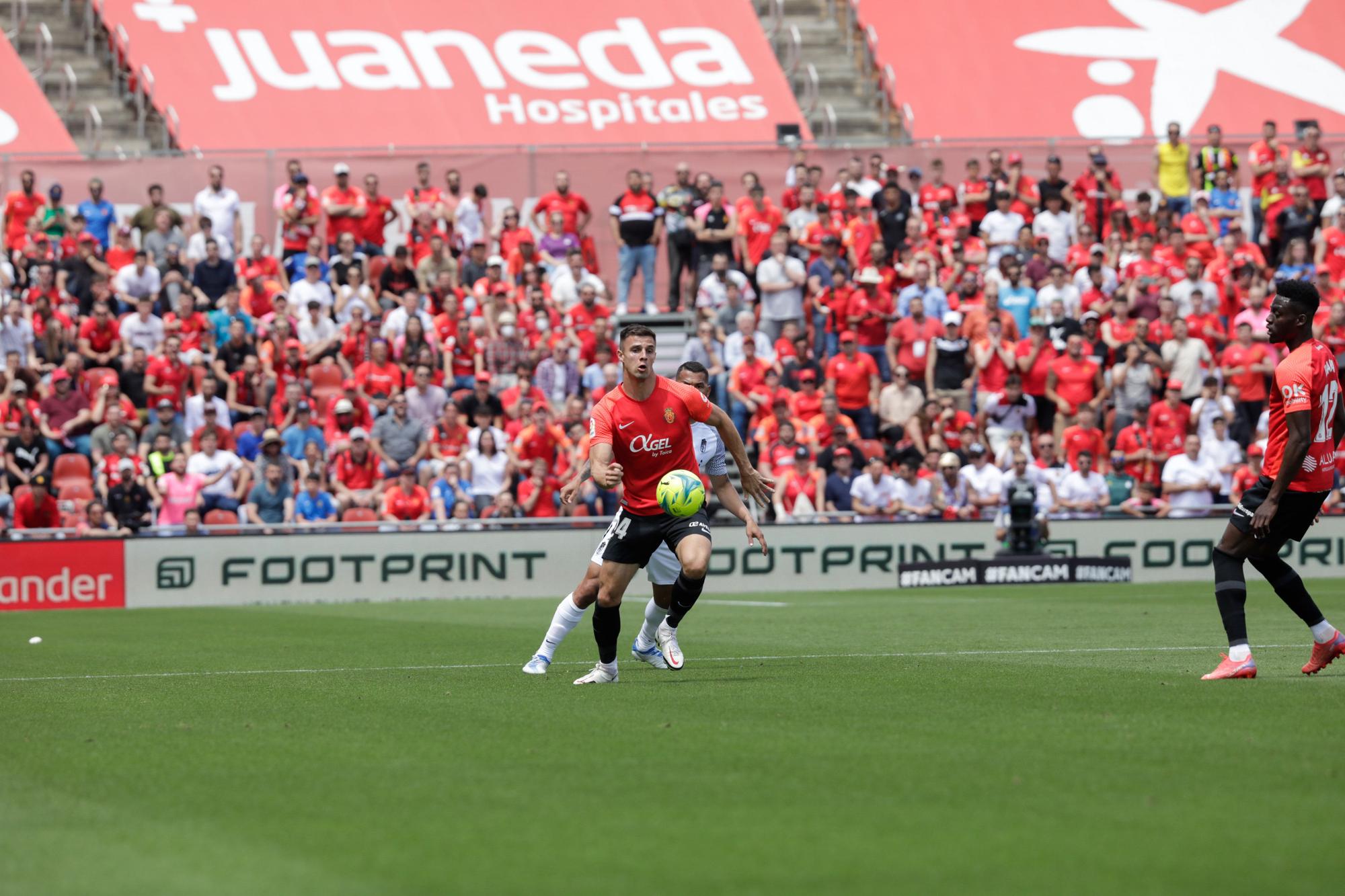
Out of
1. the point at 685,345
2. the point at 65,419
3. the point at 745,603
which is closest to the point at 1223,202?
the point at 685,345

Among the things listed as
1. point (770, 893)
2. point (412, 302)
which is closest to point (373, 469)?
point (412, 302)

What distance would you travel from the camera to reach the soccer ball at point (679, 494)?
11.8 meters

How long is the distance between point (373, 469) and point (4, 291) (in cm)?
633

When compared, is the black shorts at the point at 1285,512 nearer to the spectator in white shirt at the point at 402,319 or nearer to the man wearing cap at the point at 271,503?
the man wearing cap at the point at 271,503

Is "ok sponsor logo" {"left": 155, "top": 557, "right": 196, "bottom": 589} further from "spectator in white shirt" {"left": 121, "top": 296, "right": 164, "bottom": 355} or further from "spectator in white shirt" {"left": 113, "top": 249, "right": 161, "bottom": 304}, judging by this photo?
"spectator in white shirt" {"left": 113, "top": 249, "right": 161, "bottom": 304}

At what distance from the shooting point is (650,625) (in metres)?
13.1

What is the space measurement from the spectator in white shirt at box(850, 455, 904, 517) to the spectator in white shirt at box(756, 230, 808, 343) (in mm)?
3345

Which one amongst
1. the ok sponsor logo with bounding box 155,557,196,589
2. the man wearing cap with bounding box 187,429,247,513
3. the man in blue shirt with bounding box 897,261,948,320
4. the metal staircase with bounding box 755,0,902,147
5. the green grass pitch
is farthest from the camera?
the metal staircase with bounding box 755,0,902,147

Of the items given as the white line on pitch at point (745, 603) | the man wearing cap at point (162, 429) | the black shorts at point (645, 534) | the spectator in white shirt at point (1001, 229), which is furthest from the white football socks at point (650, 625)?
the spectator in white shirt at point (1001, 229)

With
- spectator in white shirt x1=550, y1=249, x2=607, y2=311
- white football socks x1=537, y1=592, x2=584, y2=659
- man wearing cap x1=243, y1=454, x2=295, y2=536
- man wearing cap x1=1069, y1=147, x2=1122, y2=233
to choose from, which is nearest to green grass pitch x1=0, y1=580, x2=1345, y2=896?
white football socks x1=537, y1=592, x2=584, y2=659

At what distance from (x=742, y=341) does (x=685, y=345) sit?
855mm

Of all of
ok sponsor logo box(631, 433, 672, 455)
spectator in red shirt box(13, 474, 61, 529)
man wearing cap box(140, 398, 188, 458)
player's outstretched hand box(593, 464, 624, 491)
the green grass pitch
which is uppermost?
man wearing cap box(140, 398, 188, 458)

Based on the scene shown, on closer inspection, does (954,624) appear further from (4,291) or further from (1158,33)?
(1158,33)

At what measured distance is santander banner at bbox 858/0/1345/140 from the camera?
37031mm
